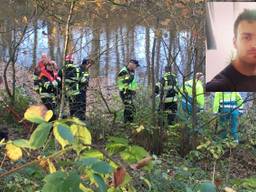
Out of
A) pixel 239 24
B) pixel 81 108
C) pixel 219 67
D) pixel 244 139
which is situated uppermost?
pixel 239 24

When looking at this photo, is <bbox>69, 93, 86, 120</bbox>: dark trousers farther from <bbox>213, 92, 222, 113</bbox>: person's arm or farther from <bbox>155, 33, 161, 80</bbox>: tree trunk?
<bbox>213, 92, 222, 113</bbox>: person's arm

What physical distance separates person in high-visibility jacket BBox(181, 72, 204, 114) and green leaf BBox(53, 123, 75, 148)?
819cm

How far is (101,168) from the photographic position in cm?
150

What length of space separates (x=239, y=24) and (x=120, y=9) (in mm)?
3415

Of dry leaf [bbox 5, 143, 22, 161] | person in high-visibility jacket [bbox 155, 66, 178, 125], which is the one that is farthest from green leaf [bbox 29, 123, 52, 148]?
person in high-visibility jacket [bbox 155, 66, 178, 125]

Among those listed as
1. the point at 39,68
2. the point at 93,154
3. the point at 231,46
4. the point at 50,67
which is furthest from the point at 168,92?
the point at 93,154

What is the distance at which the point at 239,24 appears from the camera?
20.2ft

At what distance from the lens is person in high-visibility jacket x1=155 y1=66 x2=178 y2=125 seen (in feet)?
32.7

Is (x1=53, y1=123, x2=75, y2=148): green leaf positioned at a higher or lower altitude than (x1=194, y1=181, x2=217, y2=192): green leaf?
higher

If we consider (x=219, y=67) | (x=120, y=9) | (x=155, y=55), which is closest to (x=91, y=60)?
(x=120, y=9)

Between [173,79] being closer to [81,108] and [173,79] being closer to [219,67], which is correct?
[81,108]

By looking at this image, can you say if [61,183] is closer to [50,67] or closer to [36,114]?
[36,114]

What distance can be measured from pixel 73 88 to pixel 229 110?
2863 millimetres

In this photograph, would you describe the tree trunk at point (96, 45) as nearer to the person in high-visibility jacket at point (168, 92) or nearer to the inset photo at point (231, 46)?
the person in high-visibility jacket at point (168, 92)
